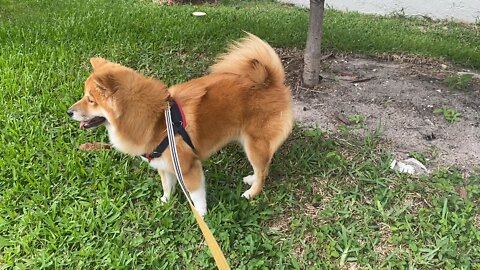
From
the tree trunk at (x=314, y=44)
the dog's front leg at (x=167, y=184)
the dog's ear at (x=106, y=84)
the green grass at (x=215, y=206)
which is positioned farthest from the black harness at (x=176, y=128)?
the tree trunk at (x=314, y=44)

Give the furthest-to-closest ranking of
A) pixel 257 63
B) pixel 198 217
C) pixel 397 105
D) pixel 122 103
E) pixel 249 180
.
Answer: pixel 397 105 < pixel 249 180 < pixel 257 63 < pixel 122 103 < pixel 198 217

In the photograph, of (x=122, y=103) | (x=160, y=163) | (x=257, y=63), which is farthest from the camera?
(x=257, y=63)

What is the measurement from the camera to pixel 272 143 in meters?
3.18

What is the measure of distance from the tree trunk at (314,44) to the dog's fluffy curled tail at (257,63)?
124 centimetres

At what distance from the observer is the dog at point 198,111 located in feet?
8.83

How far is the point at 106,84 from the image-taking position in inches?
100

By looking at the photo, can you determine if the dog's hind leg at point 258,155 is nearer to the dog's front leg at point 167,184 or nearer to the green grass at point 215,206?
the green grass at point 215,206

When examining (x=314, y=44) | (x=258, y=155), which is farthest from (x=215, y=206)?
(x=314, y=44)

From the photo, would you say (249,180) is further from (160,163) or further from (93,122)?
(93,122)

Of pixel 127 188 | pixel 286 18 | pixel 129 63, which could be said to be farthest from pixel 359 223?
pixel 286 18

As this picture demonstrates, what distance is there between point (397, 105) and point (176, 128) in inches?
94.0

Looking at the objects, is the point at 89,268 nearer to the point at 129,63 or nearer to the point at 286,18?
the point at 129,63

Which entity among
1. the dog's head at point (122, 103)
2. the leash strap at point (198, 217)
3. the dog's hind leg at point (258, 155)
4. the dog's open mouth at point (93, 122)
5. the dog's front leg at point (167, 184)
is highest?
the dog's head at point (122, 103)

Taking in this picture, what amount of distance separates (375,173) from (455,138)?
0.94 meters
